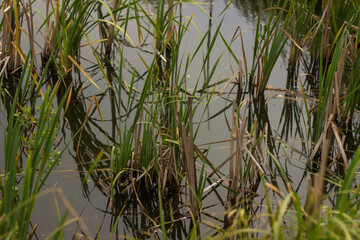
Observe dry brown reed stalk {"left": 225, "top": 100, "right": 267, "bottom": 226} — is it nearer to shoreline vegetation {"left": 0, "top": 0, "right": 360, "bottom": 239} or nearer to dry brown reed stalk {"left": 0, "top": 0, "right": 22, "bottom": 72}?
shoreline vegetation {"left": 0, "top": 0, "right": 360, "bottom": 239}

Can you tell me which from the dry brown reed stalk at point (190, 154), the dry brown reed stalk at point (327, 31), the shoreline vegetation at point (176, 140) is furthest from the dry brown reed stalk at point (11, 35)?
the dry brown reed stalk at point (327, 31)

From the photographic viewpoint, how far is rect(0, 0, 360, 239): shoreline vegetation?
4.87 feet

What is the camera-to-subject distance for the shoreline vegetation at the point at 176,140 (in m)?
1.49

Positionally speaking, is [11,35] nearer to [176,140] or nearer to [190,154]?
[176,140]

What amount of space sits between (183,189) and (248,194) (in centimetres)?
25

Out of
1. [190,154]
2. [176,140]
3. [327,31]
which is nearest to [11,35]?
[176,140]

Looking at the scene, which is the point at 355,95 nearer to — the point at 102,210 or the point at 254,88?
the point at 254,88

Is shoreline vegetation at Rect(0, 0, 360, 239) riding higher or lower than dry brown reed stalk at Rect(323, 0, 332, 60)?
lower

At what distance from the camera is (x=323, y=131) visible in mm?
2234

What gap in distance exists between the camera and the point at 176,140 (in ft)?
6.71

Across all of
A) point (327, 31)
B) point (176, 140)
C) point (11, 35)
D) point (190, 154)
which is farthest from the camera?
point (327, 31)

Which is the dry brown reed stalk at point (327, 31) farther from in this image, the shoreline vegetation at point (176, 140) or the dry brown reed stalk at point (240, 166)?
the dry brown reed stalk at point (240, 166)

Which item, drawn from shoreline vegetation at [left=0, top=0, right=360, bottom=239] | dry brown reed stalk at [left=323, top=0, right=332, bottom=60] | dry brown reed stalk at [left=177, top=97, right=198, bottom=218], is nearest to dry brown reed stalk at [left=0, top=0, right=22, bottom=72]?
shoreline vegetation at [left=0, top=0, right=360, bottom=239]

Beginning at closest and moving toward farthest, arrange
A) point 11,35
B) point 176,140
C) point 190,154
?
point 190,154, point 176,140, point 11,35
